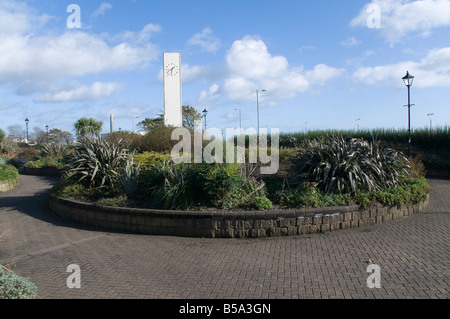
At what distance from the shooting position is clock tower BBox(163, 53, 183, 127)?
2322 centimetres

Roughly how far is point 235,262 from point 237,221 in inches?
54.8

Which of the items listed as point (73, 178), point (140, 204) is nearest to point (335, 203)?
point (140, 204)

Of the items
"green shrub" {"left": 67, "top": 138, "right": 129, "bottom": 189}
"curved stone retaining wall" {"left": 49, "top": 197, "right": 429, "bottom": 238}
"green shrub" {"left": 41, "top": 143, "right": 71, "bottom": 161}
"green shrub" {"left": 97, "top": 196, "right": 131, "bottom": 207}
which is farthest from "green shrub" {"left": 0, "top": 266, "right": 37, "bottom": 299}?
"green shrub" {"left": 41, "top": 143, "right": 71, "bottom": 161}

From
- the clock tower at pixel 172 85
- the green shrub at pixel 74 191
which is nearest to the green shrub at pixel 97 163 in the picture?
the green shrub at pixel 74 191

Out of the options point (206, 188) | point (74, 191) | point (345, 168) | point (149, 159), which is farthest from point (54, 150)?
point (345, 168)

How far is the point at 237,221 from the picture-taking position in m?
6.56

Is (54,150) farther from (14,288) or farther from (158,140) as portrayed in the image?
(14,288)

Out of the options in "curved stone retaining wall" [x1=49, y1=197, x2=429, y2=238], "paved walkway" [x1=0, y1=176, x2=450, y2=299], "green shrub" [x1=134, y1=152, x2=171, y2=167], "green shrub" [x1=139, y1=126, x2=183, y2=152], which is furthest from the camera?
"green shrub" [x1=139, y1=126, x2=183, y2=152]

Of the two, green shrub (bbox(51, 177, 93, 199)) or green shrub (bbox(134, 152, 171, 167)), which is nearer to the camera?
green shrub (bbox(51, 177, 93, 199))

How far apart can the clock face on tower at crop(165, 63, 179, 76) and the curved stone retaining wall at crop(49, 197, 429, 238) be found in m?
17.2

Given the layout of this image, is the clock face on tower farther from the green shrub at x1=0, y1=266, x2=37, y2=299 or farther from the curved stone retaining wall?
the green shrub at x1=0, y1=266, x2=37, y2=299

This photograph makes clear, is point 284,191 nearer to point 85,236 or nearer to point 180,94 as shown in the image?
point 85,236

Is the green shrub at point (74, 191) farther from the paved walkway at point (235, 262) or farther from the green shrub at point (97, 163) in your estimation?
the paved walkway at point (235, 262)

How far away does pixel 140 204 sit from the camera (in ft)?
26.1
